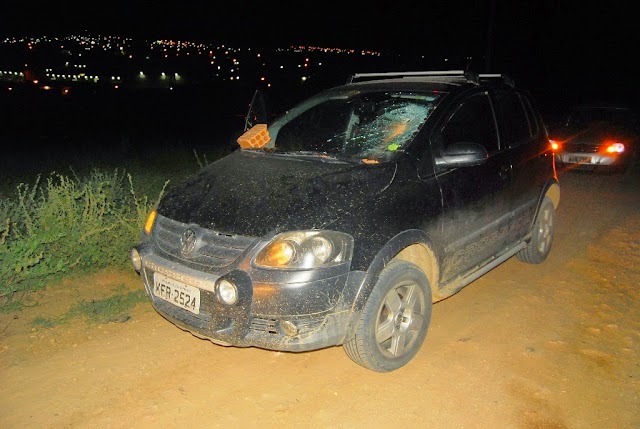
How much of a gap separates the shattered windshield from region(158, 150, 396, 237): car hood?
29 centimetres

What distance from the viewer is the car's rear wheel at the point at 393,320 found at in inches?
117

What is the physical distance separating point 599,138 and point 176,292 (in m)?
9.18

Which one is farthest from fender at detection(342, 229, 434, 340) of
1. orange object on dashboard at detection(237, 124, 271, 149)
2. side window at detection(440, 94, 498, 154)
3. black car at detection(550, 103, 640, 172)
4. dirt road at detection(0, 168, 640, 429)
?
black car at detection(550, 103, 640, 172)

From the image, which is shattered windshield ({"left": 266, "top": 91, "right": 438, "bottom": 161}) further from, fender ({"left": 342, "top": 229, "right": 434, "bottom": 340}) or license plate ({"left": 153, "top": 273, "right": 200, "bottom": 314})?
license plate ({"left": 153, "top": 273, "right": 200, "bottom": 314})

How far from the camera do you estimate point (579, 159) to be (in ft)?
31.4

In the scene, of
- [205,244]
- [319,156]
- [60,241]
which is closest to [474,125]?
[319,156]

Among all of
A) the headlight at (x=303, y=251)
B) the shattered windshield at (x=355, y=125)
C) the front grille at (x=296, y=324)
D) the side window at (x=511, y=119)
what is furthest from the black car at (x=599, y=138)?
the front grille at (x=296, y=324)

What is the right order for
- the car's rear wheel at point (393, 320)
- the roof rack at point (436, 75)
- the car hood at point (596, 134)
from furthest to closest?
1. the car hood at point (596, 134)
2. the roof rack at point (436, 75)
3. the car's rear wheel at point (393, 320)

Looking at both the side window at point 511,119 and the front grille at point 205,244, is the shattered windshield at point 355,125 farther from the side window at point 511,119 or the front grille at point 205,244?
the front grille at point 205,244

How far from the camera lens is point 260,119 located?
200 inches

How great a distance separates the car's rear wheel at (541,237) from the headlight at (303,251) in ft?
9.54

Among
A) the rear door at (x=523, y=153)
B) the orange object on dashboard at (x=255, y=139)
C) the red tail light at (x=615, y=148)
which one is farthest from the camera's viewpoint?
the red tail light at (x=615, y=148)

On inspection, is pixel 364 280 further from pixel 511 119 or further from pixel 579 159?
pixel 579 159

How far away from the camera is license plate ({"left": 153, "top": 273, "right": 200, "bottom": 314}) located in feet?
9.56
